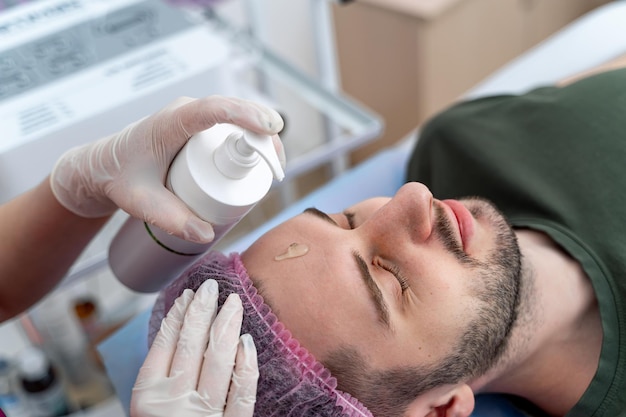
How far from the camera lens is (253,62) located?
5.11 ft

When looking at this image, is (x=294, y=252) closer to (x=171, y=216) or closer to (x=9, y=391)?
(x=171, y=216)

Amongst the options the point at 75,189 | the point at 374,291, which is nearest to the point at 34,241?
the point at 75,189

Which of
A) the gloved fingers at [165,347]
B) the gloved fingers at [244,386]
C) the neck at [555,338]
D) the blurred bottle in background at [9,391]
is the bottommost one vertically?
the blurred bottle in background at [9,391]

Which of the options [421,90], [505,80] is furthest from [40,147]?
[421,90]

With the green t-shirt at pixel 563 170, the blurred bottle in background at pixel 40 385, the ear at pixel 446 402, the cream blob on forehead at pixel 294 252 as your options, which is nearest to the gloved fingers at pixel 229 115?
the cream blob on forehead at pixel 294 252

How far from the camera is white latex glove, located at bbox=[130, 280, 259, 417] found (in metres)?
0.80

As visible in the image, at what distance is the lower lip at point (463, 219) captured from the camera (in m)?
0.98

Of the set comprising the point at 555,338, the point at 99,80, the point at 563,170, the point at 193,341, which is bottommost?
the point at 555,338

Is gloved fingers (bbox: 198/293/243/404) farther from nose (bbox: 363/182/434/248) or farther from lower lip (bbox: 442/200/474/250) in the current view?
lower lip (bbox: 442/200/474/250)

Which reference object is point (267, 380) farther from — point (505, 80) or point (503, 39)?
point (503, 39)

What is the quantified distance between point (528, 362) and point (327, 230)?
426 mm

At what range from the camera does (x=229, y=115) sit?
778 mm

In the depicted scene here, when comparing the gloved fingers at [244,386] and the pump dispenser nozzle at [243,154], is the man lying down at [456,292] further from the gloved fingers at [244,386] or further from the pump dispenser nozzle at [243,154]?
the pump dispenser nozzle at [243,154]

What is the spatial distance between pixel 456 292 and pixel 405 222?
13cm
